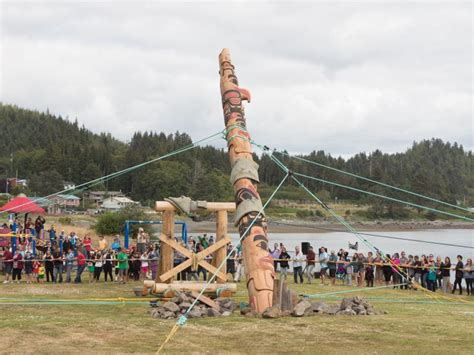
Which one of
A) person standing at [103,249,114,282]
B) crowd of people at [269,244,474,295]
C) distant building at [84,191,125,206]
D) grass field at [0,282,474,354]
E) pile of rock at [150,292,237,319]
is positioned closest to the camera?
grass field at [0,282,474,354]

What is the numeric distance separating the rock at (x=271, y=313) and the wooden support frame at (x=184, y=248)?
3880 millimetres

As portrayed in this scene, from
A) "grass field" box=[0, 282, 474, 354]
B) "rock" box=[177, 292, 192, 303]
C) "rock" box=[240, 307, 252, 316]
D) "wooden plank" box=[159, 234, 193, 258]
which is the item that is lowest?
"grass field" box=[0, 282, 474, 354]

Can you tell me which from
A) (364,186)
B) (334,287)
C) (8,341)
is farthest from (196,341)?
(364,186)

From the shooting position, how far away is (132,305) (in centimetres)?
1759

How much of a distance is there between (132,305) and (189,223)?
91501 millimetres

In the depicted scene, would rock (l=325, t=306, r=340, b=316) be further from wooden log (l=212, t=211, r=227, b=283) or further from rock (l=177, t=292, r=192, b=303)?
wooden log (l=212, t=211, r=227, b=283)

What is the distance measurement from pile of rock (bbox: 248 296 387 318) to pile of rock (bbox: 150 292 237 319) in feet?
2.01

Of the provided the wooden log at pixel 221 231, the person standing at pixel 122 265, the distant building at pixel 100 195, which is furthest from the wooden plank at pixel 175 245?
the distant building at pixel 100 195

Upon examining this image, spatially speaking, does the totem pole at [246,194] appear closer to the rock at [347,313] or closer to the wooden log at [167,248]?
the rock at [347,313]

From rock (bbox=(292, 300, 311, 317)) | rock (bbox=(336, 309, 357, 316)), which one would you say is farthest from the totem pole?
rock (bbox=(336, 309, 357, 316))

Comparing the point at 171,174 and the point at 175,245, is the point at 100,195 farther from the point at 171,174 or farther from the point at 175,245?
the point at 175,245

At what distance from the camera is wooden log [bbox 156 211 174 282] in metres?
19.0

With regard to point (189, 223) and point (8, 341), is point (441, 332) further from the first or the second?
point (189, 223)

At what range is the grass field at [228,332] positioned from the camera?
11.9m
